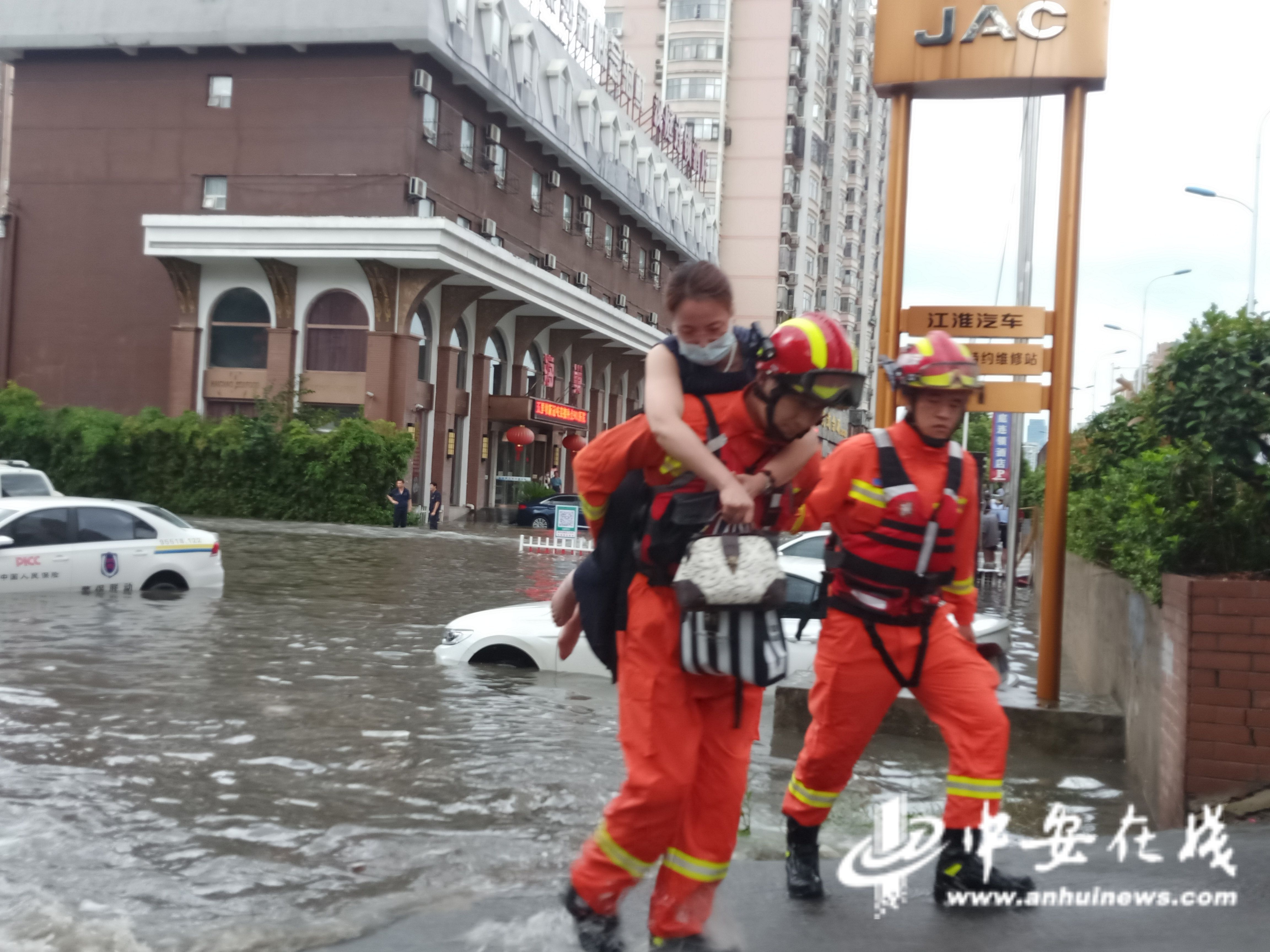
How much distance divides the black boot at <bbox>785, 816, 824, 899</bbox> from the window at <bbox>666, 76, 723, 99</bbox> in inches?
3173

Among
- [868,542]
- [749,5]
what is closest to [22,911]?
[868,542]

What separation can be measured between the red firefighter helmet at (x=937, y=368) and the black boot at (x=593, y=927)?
Answer: 79.5 inches

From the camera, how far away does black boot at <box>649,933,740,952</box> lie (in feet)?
13.0

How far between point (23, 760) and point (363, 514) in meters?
31.2

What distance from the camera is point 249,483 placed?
3912cm

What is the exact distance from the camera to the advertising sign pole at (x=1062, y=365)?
836 centimetres

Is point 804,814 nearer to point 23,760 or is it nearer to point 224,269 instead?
point 23,760

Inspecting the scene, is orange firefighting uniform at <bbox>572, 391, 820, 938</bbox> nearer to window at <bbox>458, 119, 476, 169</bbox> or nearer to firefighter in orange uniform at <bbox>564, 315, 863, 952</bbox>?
firefighter in orange uniform at <bbox>564, 315, 863, 952</bbox>

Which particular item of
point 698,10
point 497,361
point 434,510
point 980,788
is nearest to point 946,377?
point 980,788

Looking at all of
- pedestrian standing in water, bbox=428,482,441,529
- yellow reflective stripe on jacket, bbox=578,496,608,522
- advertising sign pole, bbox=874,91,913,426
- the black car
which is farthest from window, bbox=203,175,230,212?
yellow reflective stripe on jacket, bbox=578,496,608,522

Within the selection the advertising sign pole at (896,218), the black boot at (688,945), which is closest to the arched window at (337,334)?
the advertising sign pole at (896,218)

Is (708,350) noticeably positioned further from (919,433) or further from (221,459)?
(221,459)

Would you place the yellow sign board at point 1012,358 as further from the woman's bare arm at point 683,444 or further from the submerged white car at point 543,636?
the woman's bare arm at point 683,444

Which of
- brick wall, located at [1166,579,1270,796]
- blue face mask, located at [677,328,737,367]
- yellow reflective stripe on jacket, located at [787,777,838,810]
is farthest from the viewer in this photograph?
brick wall, located at [1166,579,1270,796]
